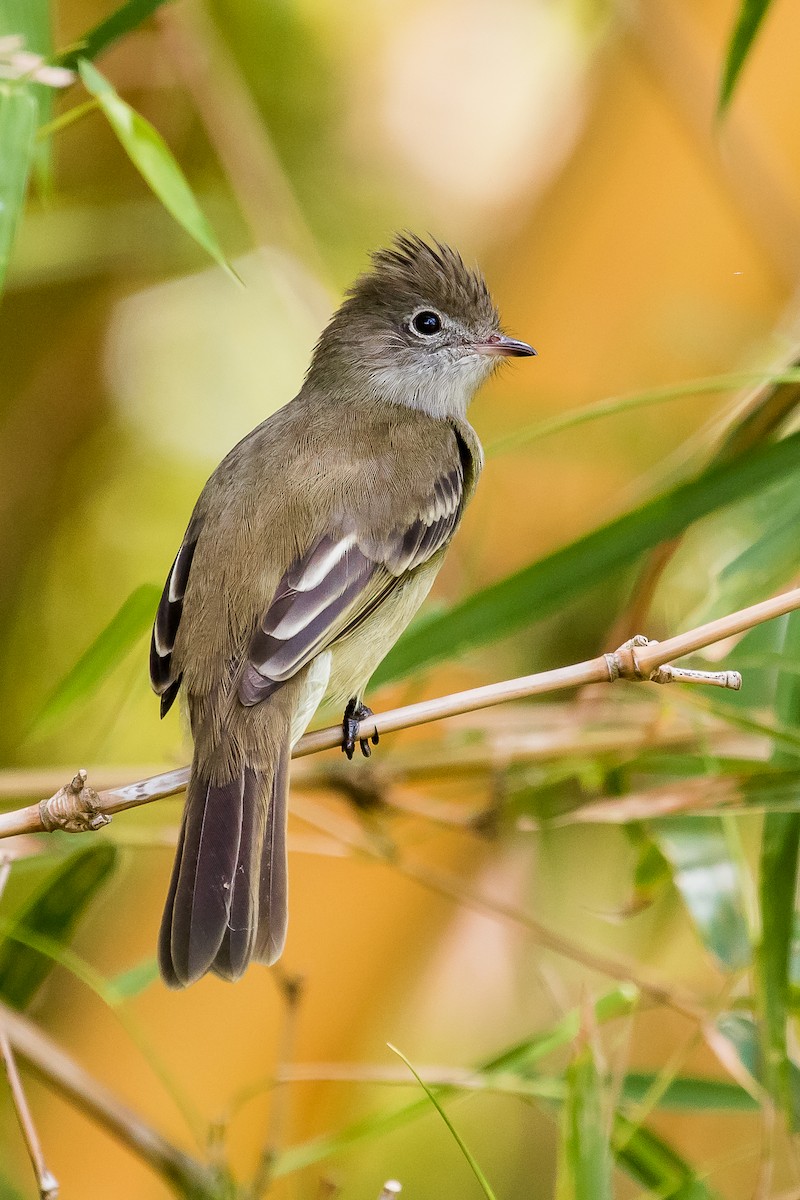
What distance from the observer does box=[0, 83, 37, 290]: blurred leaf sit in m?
1.96

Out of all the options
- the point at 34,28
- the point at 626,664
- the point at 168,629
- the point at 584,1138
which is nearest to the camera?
the point at 626,664

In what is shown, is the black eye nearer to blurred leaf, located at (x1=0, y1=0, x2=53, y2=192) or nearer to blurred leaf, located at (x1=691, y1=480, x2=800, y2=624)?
blurred leaf, located at (x1=691, y1=480, x2=800, y2=624)

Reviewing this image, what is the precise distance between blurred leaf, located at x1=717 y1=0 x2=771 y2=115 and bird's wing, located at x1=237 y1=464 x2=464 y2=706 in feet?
3.18

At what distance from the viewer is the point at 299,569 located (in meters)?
2.48

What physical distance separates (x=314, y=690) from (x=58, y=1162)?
2.16 metres

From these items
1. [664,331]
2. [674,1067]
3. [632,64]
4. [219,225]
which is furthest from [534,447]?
[674,1067]

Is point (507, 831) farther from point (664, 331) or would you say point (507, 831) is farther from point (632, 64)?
point (632, 64)

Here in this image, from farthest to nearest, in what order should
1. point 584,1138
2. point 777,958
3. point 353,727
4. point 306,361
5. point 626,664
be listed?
point 306,361
point 353,727
point 777,958
point 584,1138
point 626,664

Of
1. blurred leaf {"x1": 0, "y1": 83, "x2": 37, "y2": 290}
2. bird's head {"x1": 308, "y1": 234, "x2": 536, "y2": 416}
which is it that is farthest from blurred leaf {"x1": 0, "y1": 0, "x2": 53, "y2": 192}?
bird's head {"x1": 308, "y1": 234, "x2": 536, "y2": 416}

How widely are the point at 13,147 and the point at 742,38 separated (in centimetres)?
127

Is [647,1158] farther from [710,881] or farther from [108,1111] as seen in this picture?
[108,1111]

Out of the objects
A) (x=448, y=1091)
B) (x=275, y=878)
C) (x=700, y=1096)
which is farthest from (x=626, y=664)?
(x=700, y=1096)

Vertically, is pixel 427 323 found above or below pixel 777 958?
above

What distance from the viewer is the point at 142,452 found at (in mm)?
4234
